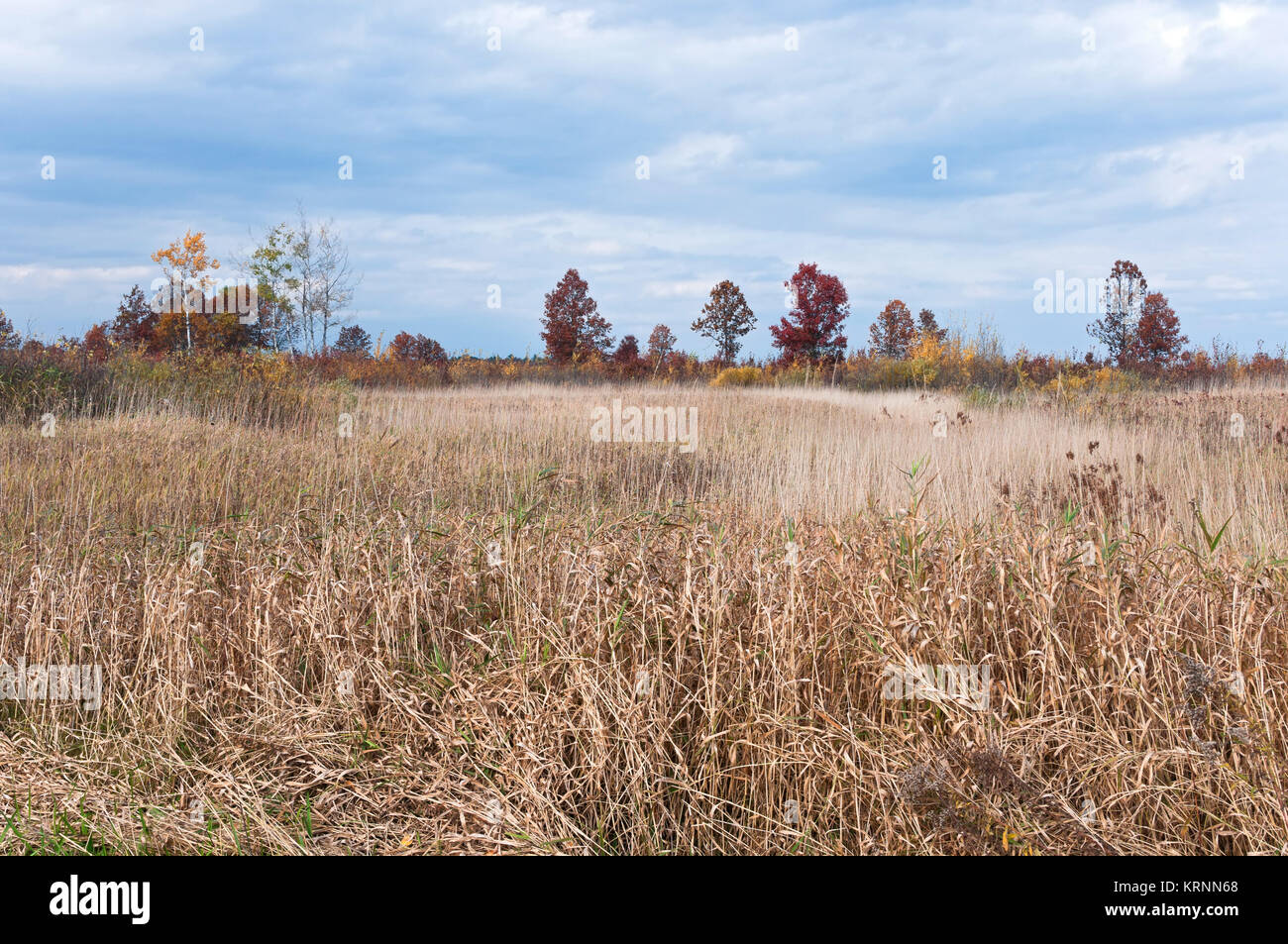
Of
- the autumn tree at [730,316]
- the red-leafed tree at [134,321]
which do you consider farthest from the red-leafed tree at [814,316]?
the red-leafed tree at [134,321]

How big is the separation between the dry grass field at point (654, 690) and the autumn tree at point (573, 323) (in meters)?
30.6

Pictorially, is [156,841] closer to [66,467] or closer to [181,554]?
[181,554]

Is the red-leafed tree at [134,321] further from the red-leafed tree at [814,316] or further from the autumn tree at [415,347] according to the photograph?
the red-leafed tree at [814,316]

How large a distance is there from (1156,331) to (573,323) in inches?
879

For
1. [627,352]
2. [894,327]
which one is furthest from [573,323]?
[894,327]

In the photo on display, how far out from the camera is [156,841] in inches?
105

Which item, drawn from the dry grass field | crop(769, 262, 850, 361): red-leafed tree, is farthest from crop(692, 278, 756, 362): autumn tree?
the dry grass field

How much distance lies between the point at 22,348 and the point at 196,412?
399 cm

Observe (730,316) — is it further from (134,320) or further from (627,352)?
(134,320)

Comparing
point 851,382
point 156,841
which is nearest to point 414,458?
point 156,841

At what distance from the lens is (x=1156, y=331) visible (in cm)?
2797

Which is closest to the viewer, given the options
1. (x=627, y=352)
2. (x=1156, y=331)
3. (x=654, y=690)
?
(x=654, y=690)

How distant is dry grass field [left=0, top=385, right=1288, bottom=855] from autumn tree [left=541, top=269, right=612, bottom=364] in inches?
1203

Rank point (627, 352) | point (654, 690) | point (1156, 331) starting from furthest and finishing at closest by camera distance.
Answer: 1. point (627, 352)
2. point (1156, 331)
3. point (654, 690)
